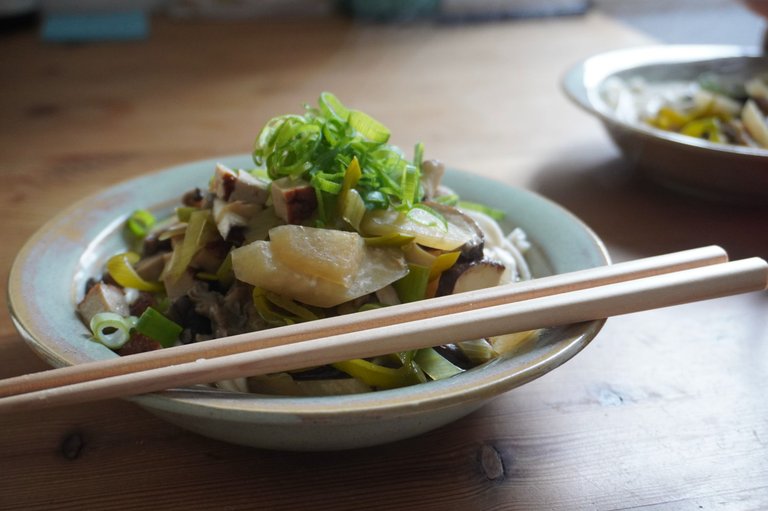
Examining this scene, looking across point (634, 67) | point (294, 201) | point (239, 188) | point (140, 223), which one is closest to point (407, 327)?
point (294, 201)

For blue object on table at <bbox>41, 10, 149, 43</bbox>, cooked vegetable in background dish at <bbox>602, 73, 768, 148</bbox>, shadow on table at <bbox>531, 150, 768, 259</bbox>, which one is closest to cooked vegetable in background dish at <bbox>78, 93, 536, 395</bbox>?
shadow on table at <bbox>531, 150, 768, 259</bbox>

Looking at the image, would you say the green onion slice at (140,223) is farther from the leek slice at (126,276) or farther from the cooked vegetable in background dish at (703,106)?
the cooked vegetable in background dish at (703,106)

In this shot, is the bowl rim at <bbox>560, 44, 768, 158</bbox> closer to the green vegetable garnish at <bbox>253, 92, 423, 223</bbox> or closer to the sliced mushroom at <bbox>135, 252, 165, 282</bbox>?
the green vegetable garnish at <bbox>253, 92, 423, 223</bbox>

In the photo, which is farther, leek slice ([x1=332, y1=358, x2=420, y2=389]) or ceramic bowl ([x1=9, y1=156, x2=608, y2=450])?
leek slice ([x1=332, y1=358, x2=420, y2=389])

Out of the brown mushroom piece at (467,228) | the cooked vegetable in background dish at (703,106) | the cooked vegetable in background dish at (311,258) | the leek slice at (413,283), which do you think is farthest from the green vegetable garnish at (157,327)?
the cooked vegetable in background dish at (703,106)

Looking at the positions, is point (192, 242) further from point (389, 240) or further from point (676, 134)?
point (676, 134)

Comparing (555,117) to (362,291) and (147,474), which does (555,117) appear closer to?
(362,291)
